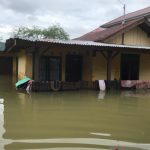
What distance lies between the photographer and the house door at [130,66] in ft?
60.3

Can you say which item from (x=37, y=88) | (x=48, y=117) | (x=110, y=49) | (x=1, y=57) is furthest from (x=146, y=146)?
(x=1, y=57)

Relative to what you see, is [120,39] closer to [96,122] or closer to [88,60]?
[88,60]

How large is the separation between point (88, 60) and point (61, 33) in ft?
105

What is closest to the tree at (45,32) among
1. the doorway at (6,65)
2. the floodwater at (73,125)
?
the doorway at (6,65)

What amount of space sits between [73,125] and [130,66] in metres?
12.1

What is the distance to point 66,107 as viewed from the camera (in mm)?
9766

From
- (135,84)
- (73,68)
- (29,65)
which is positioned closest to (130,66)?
(135,84)

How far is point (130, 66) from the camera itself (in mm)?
18594

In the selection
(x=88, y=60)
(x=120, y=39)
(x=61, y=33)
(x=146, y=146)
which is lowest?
(x=146, y=146)

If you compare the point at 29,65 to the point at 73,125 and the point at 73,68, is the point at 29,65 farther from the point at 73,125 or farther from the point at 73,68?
the point at 73,125

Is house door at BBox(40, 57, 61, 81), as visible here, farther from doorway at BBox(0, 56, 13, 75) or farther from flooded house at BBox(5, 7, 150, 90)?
doorway at BBox(0, 56, 13, 75)

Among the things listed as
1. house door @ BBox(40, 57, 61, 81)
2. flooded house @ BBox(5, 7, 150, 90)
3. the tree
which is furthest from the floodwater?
the tree

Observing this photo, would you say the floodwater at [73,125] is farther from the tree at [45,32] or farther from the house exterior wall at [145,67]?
the tree at [45,32]

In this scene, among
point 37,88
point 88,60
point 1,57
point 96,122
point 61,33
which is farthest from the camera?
point 61,33
